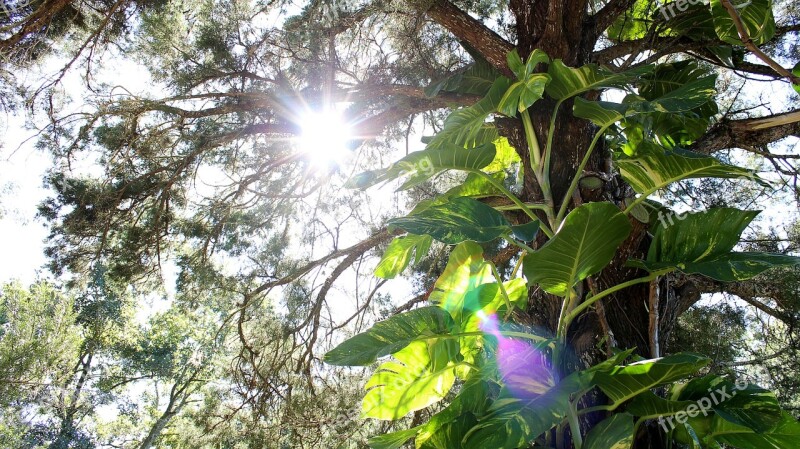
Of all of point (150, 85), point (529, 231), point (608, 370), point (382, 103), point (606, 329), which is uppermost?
point (150, 85)

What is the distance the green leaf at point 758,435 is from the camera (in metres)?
1.17

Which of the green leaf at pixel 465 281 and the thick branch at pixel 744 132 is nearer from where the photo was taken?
the green leaf at pixel 465 281

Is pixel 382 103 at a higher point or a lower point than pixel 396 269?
higher

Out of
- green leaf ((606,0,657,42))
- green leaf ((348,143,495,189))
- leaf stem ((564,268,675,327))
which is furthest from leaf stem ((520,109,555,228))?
green leaf ((606,0,657,42))

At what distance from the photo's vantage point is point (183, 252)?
11.8ft

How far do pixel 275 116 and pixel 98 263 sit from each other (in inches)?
59.1

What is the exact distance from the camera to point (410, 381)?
1.56m

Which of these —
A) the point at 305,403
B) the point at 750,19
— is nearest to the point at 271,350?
the point at 305,403

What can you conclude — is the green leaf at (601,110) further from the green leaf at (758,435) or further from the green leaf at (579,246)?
the green leaf at (758,435)

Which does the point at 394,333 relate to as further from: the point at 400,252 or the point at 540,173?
the point at 540,173

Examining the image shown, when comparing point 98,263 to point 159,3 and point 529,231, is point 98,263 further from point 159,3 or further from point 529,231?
point 529,231

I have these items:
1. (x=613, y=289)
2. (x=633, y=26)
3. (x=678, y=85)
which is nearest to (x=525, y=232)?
(x=613, y=289)

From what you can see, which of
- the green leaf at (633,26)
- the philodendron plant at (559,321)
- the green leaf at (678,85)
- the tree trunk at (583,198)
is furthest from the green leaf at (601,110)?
the green leaf at (633,26)

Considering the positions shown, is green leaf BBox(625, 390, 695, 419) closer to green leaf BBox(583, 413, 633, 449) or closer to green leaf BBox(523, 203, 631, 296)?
green leaf BBox(583, 413, 633, 449)
